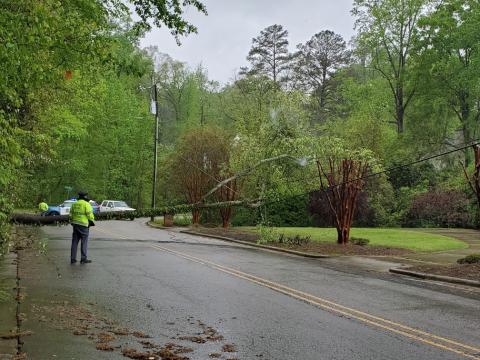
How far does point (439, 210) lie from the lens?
3400cm

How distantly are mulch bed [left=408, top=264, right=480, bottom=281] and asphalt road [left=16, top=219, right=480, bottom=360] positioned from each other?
1198mm

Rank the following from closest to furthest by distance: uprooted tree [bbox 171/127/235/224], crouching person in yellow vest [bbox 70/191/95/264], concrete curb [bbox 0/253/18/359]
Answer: concrete curb [bbox 0/253/18/359]
crouching person in yellow vest [bbox 70/191/95/264]
uprooted tree [bbox 171/127/235/224]

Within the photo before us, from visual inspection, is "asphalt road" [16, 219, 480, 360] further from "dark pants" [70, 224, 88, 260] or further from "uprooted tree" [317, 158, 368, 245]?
"uprooted tree" [317, 158, 368, 245]

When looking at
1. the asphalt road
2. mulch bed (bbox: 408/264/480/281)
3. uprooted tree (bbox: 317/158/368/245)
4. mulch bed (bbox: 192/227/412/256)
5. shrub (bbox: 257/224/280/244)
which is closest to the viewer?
the asphalt road

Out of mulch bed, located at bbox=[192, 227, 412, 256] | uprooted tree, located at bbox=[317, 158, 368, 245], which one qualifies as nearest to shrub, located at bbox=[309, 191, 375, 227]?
uprooted tree, located at bbox=[317, 158, 368, 245]

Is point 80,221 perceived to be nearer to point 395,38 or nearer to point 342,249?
point 342,249

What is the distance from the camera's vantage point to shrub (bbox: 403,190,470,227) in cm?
3312

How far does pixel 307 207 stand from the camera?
1435 inches

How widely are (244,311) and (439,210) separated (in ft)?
95.4

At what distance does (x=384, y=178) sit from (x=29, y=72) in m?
31.5

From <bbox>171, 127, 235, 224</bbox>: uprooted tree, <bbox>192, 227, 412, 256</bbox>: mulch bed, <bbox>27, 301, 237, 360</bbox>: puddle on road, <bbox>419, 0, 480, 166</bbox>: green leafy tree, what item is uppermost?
<bbox>419, 0, 480, 166</bbox>: green leafy tree

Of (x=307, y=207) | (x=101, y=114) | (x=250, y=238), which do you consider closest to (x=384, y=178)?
(x=307, y=207)

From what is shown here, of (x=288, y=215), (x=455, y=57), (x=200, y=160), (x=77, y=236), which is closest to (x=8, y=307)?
(x=77, y=236)

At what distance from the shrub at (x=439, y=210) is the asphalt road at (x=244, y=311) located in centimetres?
2184
